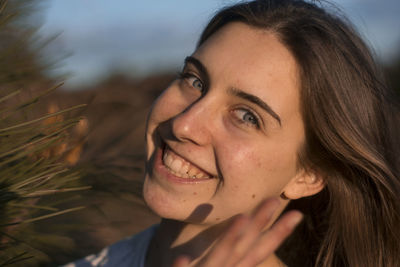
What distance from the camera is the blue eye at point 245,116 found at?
4.74 ft

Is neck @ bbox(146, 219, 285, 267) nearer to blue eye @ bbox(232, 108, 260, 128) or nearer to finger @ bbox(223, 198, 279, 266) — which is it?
blue eye @ bbox(232, 108, 260, 128)

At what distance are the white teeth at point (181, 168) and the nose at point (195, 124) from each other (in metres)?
0.07

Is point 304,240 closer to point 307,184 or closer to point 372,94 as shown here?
point 307,184

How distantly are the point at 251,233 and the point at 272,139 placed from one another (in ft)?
1.91

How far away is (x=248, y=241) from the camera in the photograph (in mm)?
912

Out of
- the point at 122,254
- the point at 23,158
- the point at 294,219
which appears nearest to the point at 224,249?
the point at 294,219

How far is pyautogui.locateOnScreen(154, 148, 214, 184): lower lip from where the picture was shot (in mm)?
1408

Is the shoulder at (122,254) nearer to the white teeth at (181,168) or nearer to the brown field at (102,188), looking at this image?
the brown field at (102,188)

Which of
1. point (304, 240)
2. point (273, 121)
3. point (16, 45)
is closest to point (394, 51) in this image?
point (304, 240)

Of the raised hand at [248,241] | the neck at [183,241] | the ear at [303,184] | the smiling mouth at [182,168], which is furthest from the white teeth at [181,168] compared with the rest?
the raised hand at [248,241]

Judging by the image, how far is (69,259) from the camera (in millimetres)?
1399

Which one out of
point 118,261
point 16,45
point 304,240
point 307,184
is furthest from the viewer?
point 304,240

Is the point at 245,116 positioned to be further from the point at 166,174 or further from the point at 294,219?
the point at 294,219

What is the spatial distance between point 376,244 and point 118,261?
3.01 feet
